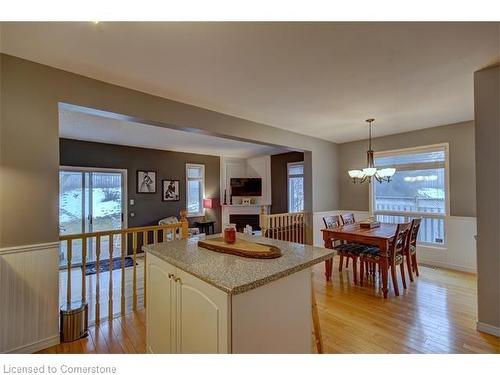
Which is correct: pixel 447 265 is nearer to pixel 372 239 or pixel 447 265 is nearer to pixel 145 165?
pixel 372 239

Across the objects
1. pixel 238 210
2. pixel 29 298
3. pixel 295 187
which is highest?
pixel 295 187

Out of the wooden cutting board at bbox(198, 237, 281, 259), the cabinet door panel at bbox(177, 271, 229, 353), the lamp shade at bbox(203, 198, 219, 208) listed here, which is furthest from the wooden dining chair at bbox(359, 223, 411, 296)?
the lamp shade at bbox(203, 198, 219, 208)

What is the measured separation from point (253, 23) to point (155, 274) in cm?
185

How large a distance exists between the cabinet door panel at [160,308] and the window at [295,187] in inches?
193

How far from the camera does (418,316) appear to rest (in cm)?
248

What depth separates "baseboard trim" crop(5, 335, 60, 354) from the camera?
6.14 ft

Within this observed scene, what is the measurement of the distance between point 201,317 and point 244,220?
578 centimetres

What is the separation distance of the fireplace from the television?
0.62 m

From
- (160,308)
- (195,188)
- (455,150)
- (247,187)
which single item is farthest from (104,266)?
(455,150)

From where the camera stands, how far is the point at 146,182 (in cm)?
578

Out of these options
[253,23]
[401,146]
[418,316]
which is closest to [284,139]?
[401,146]

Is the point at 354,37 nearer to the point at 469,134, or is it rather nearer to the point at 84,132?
the point at 469,134

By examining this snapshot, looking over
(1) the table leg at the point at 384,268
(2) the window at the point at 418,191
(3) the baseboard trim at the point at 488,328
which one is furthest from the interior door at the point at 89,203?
(3) the baseboard trim at the point at 488,328

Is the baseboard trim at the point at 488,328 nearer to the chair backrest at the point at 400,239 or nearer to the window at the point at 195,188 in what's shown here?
the chair backrest at the point at 400,239
